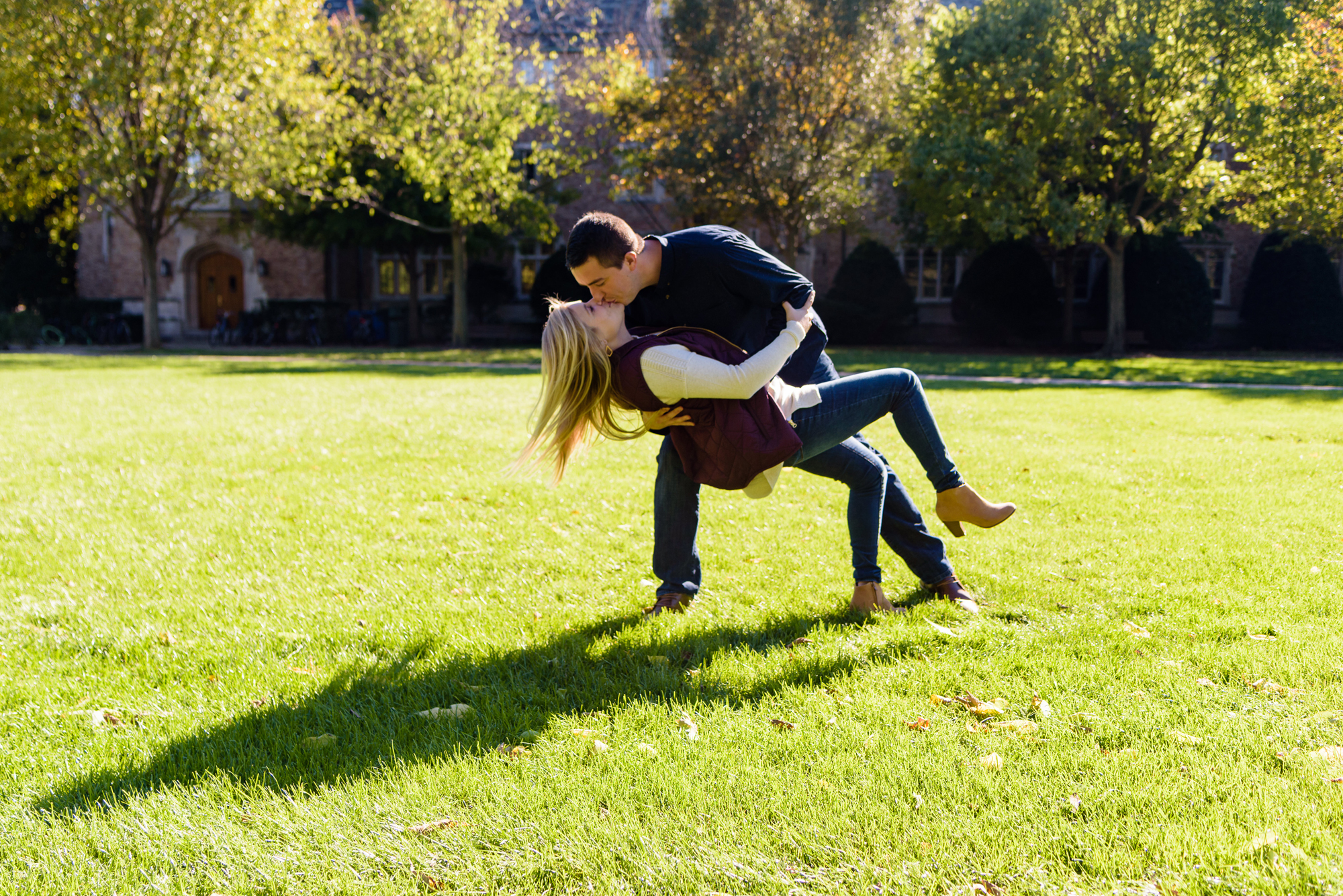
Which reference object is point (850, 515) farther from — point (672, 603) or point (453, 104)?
point (453, 104)

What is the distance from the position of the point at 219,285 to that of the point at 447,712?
116 ft

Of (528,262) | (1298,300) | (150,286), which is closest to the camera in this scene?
(150,286)

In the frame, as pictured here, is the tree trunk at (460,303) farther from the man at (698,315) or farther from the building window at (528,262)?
the man at (698,315)

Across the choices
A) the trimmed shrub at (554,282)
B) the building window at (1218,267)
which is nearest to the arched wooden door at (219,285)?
the trimmed shrub at (554,282)

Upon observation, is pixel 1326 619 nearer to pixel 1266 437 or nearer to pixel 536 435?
pixel 536 435

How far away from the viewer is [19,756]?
276cm

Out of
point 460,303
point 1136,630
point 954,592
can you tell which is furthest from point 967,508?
point 460,303

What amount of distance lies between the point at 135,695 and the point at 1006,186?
68.8 ft

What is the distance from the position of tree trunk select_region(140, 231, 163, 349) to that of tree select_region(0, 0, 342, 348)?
0.19 feet

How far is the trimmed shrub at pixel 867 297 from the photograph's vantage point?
1066 inches

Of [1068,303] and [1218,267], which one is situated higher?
[1218,267]

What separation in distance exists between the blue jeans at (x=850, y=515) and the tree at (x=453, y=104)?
20.3m

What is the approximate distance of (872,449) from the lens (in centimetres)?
402

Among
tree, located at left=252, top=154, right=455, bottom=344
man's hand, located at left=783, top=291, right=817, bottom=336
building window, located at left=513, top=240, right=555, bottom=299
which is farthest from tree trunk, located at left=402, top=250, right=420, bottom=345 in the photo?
man's hand, located at left=783, top=291, right=817, bottom=336
